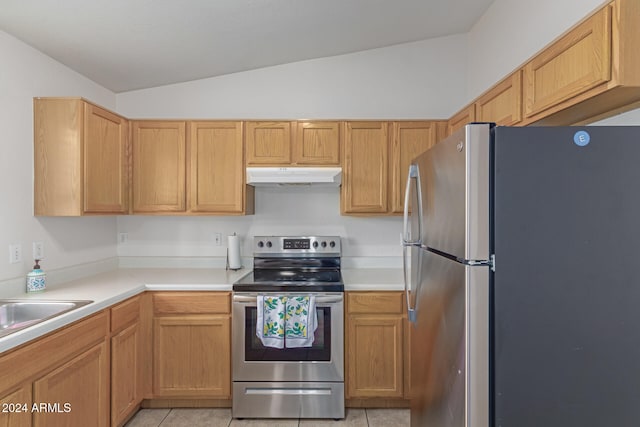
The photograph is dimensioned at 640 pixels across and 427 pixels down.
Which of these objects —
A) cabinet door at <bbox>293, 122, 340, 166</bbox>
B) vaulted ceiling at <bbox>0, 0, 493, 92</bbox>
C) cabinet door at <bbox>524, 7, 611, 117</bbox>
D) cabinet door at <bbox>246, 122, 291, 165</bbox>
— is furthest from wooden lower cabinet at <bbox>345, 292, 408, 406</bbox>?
vaulted ceiling at <bbox>0, 0, 493, 92</bbox>

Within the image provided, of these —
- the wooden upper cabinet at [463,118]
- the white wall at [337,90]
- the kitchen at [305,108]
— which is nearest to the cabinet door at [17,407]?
the kitchen at [305,108]

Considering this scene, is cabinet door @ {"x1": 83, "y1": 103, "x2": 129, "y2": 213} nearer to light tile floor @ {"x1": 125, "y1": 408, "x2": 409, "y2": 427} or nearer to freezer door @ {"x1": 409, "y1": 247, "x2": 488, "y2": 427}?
light tile floor @ {"x1": 125, "y1": 408, "x2": 409, "y2": 427}

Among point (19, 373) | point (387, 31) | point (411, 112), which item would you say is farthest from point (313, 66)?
point (19, 373)

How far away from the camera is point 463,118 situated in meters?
2.64

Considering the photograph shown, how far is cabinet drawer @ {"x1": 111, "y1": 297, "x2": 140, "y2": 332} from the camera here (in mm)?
2266

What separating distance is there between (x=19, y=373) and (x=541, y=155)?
6.90ft

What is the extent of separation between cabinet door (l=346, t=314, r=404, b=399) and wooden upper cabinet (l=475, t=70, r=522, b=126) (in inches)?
56.0

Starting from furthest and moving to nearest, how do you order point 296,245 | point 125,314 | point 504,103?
point 296,245 → point 125,314 → point 504,103

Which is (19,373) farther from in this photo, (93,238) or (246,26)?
(246,26)

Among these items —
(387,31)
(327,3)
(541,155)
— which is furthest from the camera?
(387,31)

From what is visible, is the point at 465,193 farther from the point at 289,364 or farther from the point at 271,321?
the point at 289,364

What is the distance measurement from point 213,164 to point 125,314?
124cm

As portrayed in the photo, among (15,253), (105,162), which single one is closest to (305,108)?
(105,162)

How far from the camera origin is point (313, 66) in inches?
130
